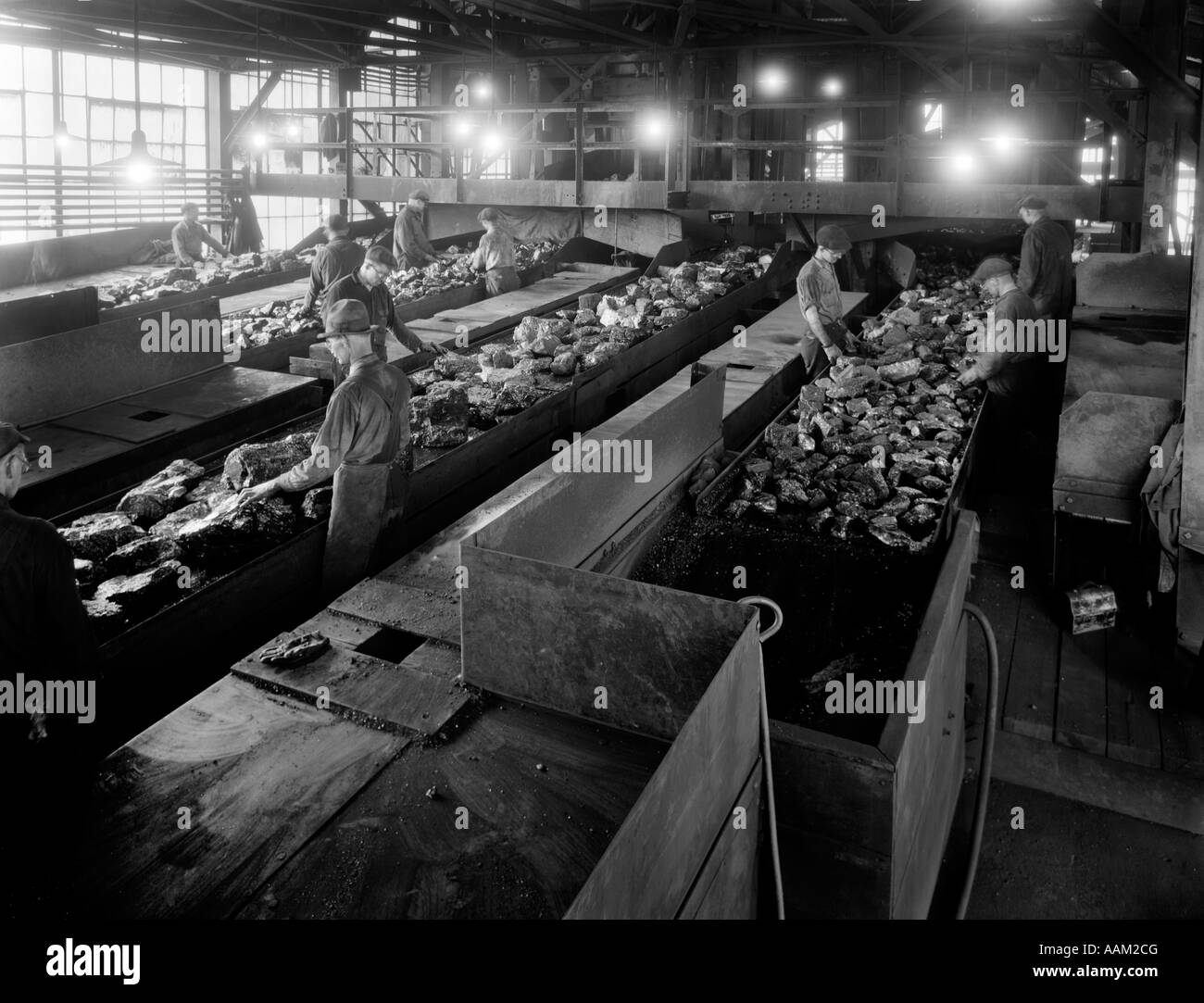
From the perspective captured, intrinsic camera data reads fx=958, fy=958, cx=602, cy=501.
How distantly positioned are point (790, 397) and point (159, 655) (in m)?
5.72

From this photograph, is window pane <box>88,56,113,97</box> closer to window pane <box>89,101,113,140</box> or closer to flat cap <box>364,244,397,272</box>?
window pane <box>89,101,113,140</box>

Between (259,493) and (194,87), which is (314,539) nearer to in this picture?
(259,493)

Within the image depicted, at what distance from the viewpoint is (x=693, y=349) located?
31.5 ft

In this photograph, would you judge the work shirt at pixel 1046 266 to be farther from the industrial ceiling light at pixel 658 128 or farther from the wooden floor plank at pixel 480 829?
the wooden floor plank at pixel 480 829

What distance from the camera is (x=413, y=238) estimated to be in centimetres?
1223

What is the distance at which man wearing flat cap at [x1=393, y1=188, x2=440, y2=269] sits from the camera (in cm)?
1216

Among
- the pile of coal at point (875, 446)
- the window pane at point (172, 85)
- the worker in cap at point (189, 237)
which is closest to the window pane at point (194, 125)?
the window pane at point (172, 85)

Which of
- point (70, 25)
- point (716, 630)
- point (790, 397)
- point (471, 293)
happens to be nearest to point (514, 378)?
point (790, 397)

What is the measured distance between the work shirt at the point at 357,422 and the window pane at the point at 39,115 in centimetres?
1239

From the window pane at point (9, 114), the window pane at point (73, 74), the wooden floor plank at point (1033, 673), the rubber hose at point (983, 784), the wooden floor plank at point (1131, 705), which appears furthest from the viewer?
the window pane at point (73, 74)

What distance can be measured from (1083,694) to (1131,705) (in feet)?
0.66

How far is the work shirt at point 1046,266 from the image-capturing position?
769 cm

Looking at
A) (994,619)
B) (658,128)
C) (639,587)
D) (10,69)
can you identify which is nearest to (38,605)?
(639,587)
